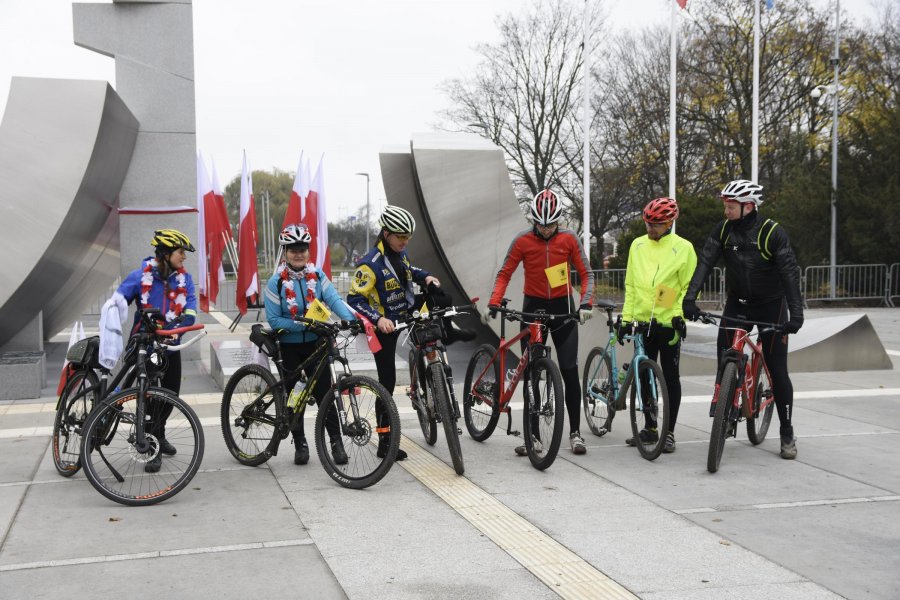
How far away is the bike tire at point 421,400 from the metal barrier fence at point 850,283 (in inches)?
832

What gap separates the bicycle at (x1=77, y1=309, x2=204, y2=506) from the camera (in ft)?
17.2

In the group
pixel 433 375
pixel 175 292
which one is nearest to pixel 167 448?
pixel 175 292

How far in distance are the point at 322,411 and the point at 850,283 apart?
78.0ft

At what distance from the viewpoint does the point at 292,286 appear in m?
6.11

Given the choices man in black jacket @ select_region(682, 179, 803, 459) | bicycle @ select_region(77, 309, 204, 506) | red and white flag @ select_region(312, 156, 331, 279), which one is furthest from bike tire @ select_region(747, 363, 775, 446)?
red and white flag @ select_region(312, 156, 331, 279)

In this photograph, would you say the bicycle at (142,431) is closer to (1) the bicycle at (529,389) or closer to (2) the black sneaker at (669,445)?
(1) the bicycle at (529,389)

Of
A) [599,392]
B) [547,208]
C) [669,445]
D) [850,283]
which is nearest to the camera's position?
[547,208]

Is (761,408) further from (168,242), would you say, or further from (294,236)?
(168,242)

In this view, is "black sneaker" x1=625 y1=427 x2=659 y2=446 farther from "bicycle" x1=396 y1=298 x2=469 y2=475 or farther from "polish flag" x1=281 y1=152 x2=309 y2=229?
"polish flag" x1=281 y1=152 x2=309 y2=229

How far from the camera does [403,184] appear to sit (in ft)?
40.2

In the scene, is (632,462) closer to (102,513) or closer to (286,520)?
(286,520)

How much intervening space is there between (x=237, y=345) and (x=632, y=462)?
6.07 meters

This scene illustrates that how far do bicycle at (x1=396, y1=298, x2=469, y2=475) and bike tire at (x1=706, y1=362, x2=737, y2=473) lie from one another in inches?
63.9

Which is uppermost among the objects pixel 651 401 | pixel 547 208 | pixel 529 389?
pixel 547 208
